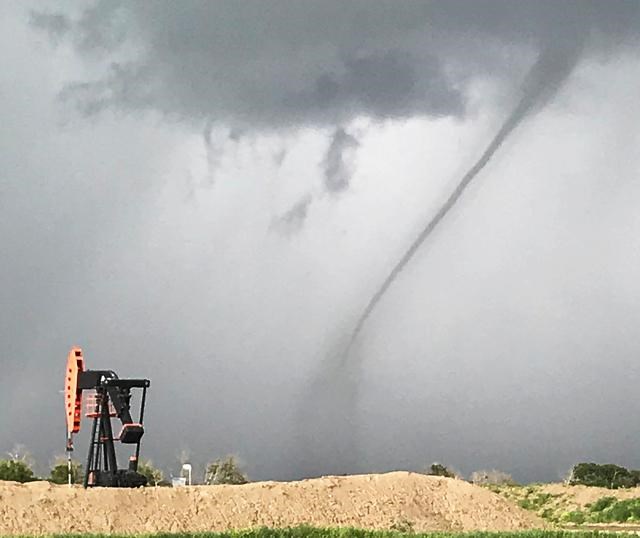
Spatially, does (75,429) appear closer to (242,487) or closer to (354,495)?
(242,487)

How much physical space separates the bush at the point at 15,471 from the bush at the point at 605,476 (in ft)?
137

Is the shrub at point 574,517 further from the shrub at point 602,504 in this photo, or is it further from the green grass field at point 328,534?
the green grass field at point 328,534

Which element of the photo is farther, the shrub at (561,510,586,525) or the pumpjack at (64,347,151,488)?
the shrub at (561,510,586,525)

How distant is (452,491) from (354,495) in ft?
15.7

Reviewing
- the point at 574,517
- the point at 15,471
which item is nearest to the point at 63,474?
the point at 15,471

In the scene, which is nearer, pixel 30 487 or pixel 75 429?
pixel 30 487

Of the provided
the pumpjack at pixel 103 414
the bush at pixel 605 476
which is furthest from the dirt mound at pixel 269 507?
the bush at pixel 605 476

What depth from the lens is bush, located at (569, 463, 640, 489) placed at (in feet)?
262

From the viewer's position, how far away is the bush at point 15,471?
162 ft

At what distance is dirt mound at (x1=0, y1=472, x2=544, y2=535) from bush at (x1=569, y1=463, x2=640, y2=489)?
3363cm

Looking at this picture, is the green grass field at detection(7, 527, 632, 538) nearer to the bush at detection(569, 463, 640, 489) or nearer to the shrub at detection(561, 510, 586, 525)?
the shrub at detection(561, 510, 586, 525)

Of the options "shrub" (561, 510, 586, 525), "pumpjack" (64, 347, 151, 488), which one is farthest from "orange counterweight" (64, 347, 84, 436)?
"shrub" (561, 510, 586, 525)

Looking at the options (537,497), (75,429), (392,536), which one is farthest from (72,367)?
(537,497)

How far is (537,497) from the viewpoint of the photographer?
221 ft
